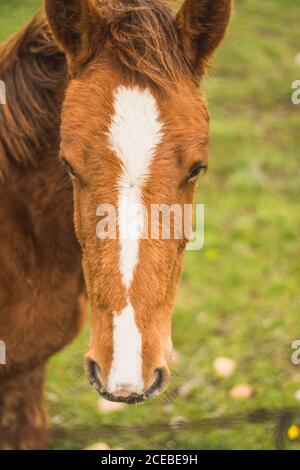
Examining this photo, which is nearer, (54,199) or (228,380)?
(54,199)

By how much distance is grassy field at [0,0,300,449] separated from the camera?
13.3ft

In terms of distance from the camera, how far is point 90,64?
243 centimetres

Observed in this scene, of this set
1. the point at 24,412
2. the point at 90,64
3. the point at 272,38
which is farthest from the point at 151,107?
the point at 272,38

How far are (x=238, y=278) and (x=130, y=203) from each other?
9.70 ft

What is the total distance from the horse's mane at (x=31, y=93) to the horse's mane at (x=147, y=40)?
Answer: 17.0 inches

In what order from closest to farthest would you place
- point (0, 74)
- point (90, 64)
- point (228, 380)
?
point (90, 64), point (0, 74), point (228, 380)

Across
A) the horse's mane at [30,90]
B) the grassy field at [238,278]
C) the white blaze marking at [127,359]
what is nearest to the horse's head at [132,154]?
the white blaze marking at [127,359]

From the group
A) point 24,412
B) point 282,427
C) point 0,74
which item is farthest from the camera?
point 282,427

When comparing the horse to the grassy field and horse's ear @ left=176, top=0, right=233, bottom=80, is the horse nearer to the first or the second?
horse's ear @ left=176, top=0, right=233, bottom=80

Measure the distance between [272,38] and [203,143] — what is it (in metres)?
5.04

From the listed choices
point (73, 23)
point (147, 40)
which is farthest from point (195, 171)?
point (73, 23)

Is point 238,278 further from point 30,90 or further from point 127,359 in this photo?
point 127,359
